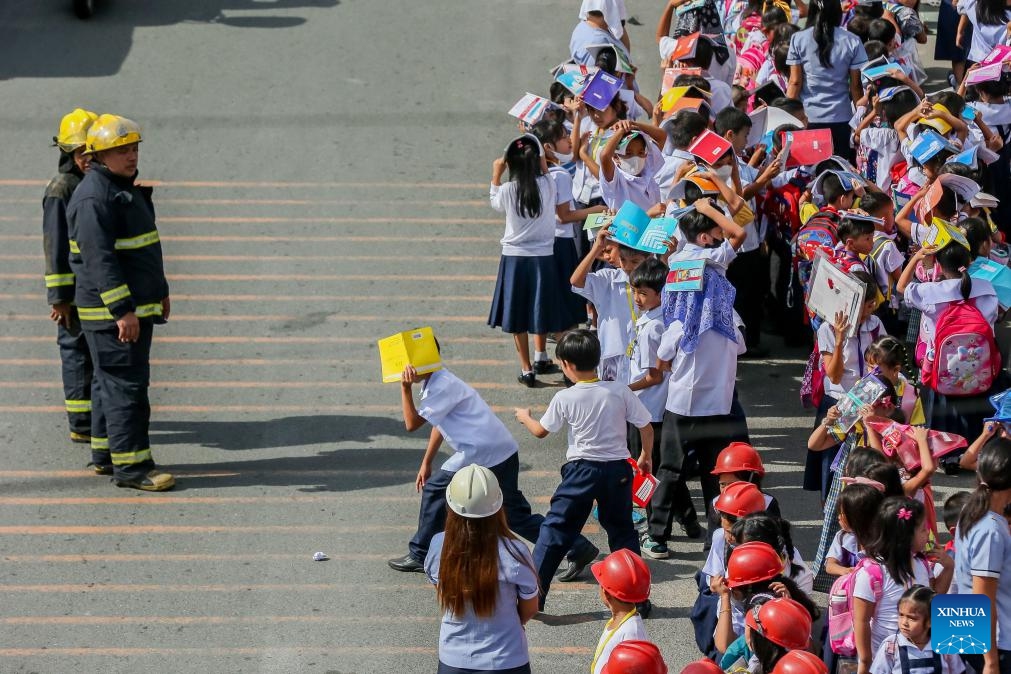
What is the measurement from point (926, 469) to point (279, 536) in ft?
11.5

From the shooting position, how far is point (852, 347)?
25.5 feet

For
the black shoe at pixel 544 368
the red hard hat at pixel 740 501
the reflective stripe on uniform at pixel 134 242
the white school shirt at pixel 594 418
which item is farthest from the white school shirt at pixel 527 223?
the red hard hat at pixel 740 501

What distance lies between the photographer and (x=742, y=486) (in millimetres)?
6301

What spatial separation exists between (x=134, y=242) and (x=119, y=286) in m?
0.31

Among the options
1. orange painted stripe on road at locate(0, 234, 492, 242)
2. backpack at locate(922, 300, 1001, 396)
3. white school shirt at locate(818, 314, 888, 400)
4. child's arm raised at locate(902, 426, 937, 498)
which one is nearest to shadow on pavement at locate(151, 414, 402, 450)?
orange painted stripe on road at locate(0, 234, 492, 242)

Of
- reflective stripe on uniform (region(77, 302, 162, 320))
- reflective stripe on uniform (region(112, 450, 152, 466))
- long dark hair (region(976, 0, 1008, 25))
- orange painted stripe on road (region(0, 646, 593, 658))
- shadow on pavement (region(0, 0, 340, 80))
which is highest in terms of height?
long dark hair (region(976, 0, 1008, 25))

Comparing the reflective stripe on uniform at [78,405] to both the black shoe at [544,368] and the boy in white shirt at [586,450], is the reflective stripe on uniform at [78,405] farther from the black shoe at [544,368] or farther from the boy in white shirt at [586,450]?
the boy in white shirt at [586,450]

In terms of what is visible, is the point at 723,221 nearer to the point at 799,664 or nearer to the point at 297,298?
the point at 297,298

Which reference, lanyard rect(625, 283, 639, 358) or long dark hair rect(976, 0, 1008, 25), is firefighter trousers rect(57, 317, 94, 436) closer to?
lanyard rect(625, 283, 639, 358)

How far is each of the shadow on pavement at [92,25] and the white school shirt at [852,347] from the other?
9032 millimetres

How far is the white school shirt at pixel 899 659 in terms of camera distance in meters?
5.41

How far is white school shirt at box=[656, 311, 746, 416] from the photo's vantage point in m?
7.59

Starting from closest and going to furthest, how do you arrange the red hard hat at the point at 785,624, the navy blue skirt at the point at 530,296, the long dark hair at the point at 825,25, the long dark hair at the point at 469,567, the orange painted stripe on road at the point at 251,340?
the red hard hat at the point at 785,624
the long dark hair at the point at 469,567
the navy blue skirt at the point at 530,296
the orange painted stripe on road at the point at 251,340
the long dark hair at the point at 825,25

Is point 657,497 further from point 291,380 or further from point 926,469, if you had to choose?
point 291,380
